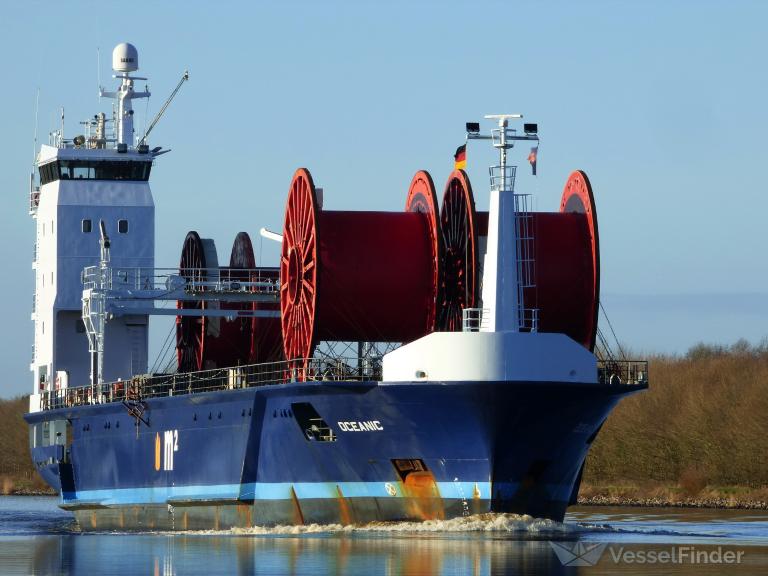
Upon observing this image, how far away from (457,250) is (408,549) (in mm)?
12362

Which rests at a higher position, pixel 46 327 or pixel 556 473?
pixel 46 327

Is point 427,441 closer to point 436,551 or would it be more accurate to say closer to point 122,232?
point 436,551

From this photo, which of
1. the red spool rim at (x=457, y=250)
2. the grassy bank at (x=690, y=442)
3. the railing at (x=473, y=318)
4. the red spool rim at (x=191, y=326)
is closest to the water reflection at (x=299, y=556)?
the railing at (x=473, y=318)

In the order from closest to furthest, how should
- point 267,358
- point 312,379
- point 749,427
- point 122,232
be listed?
point 312,379 → point 267,358 → point 122,232 → point 749,427

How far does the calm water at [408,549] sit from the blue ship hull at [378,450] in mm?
602

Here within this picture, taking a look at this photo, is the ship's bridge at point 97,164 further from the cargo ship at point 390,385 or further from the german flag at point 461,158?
the german flag at point 461,158

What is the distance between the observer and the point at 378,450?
145 feet

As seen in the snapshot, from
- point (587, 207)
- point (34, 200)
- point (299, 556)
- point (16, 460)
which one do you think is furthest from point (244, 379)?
point (16, 460)

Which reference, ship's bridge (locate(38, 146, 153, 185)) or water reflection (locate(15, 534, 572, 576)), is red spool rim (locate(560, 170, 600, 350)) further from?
ship's bridge (locate(38, 146, 153, 185))

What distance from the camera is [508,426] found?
140ft

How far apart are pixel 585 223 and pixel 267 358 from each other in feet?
52.6

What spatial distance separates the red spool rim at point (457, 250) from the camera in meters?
46.0

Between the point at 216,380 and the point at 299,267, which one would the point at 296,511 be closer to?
the point at 299,267

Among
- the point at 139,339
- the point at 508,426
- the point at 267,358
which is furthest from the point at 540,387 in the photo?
the point at 139,339
